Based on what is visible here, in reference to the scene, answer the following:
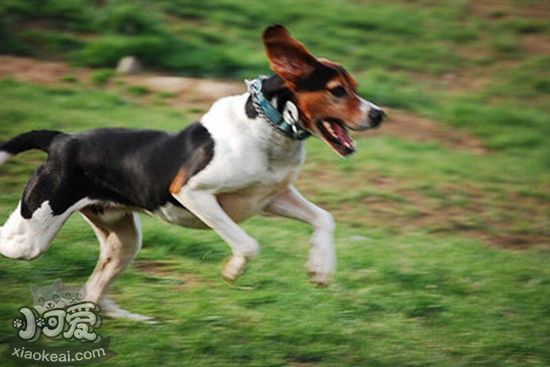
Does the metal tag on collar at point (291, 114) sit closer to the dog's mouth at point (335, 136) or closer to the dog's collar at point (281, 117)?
the dog's collar at point (281, 117)

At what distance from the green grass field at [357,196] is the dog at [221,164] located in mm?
526

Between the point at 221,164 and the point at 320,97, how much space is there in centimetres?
63

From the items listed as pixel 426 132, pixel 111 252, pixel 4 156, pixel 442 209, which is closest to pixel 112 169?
pixel 111 252

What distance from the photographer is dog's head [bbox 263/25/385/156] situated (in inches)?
222

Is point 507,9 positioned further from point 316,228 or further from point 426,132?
point 316,228

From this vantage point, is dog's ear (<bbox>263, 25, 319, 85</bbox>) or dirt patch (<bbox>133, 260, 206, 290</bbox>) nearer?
dog's ear (<bbox>263, 25, 319, 85</bbox>)

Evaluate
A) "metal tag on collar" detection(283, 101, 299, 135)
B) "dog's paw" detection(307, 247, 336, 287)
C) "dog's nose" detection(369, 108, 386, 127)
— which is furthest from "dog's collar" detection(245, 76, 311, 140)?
"dog's paw" detection(307, 247, 336, 287)

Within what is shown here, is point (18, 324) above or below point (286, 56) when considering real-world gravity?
below

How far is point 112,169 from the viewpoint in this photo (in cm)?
602

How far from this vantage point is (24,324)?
599 cm

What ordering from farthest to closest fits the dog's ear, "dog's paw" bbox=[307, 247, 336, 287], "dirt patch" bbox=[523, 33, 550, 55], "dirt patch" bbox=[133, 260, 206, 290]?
"dirt patch" bbox=[523, 33, 550, 55]
"dirt patch" bbox=[133, 260, 206, 290]
"dog's paw" bbox=[307, 247, 336, 287]
the dog's ear

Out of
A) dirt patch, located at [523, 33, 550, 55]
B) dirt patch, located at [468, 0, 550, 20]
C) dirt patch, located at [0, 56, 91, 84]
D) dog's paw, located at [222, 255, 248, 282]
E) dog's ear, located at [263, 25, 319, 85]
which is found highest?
dog's ear, located at [263, 25, 319, 85]

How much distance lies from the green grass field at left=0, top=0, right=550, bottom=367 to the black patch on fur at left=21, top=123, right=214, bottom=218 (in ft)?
2.41

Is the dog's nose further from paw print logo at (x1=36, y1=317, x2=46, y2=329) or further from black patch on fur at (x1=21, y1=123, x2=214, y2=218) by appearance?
paw print logo at (x1=36, y1=317, x2=46, y2=329)
